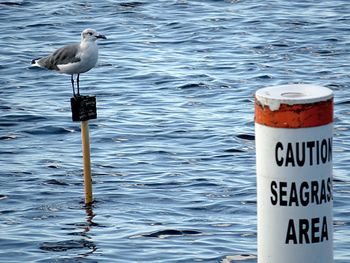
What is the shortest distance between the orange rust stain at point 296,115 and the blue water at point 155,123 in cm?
543

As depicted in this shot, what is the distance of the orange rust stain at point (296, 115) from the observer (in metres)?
4.51

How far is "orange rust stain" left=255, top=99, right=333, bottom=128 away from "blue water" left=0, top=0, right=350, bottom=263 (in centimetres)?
543

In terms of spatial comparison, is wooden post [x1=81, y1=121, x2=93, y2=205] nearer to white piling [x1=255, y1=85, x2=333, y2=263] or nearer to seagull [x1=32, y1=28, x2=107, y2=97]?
seagull [x1=32, y1=28, x2=107, y2=97]

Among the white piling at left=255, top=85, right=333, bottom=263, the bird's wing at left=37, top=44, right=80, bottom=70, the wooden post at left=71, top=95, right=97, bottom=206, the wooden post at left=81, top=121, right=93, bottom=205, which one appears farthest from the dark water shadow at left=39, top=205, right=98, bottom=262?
the white piling at left=255, top=85, right=333, bottom=263

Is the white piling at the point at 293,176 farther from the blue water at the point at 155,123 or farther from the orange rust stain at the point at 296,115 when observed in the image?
the blue water at the point at 155,123

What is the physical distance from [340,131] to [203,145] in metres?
1.97

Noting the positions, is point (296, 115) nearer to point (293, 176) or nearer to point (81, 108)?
point (293, 176)

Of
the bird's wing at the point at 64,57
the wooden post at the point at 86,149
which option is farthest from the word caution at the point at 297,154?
the bird's wing at the point at 64,57

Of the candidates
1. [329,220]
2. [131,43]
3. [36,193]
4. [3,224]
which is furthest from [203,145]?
[329,220]

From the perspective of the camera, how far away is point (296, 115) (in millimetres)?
4500

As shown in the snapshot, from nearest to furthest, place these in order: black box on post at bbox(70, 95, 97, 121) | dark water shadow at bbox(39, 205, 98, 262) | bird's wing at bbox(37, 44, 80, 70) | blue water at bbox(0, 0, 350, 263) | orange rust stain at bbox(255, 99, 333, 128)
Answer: orange rust stain at bbox(255, 99, 333, 128)
dark water shadow at bbox(39, 205, 98, 262)
blue water at bbox(0, 0, 350, 263)
black box on post at bbox(70, 95, 97, 121)
bird's wing at bbox(37, 44, 80, 70)

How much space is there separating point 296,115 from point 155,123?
12071 millimetres

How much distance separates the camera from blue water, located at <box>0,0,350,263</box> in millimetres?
11016

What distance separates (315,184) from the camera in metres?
4.56
